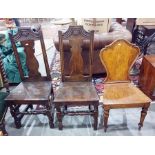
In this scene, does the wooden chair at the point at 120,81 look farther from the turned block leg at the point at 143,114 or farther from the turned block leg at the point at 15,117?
the turned block leg at the point at 15,117

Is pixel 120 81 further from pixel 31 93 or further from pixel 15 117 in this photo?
pixel 15 117

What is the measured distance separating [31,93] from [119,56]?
0.99m

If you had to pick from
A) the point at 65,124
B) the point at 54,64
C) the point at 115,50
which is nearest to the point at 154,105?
the point at 115,50

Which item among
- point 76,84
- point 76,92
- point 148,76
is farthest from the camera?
point 148,76

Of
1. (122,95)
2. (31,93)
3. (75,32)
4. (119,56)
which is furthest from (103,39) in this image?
(31,93)

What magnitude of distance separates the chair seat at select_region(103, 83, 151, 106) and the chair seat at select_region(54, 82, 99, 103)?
142 millimetres

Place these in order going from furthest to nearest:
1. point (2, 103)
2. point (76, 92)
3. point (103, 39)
Result: point (103, 39), point (76, 92), point (2, 103)

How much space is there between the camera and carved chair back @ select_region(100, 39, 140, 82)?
188 centimetres

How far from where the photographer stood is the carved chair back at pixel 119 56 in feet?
6.16

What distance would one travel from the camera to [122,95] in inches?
73.5

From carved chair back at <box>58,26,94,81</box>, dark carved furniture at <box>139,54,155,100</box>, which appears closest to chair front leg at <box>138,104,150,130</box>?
dark carved furniture at <box>139,54,155,100</box>
